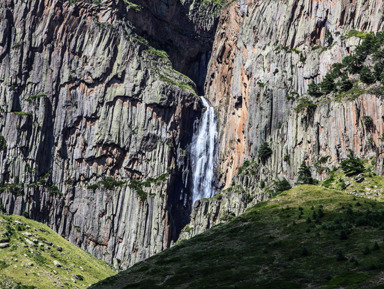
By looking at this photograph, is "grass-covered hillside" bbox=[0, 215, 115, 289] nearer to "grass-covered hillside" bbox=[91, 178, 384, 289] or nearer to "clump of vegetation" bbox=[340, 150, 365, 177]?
"grass-covered hillside" bbox=[91, 178, 384, 289]

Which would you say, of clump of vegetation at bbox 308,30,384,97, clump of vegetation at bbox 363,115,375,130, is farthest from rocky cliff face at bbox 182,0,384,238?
clump of vegetation at bbox 308,30,384,97

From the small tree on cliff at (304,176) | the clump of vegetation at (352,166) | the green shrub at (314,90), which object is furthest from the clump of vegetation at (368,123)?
the green shrub at (314,90)

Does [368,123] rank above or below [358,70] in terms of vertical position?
below

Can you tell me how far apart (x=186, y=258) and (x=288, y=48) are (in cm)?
11998

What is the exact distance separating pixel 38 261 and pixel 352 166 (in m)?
83.7

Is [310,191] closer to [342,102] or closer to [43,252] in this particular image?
[342,102]

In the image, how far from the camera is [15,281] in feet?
397

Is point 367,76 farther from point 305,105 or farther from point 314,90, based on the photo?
point 314,90

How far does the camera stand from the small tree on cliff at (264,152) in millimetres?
173750

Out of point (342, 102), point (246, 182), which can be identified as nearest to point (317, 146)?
point (342, 102)

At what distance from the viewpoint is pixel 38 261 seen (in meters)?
141

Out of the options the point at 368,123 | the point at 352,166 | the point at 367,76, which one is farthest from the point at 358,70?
the point at 352,166

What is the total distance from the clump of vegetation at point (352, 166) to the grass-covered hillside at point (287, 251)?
37.1 ft

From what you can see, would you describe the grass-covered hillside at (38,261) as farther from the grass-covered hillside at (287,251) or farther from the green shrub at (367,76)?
the green shrub at (367,76)
